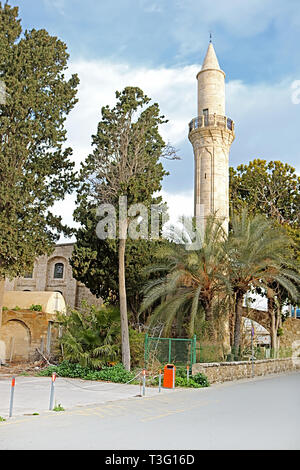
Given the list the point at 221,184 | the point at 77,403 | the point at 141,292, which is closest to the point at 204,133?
the point at 221,184

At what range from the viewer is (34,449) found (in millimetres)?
6277

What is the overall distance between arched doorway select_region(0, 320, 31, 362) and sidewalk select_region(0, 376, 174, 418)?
8.11m

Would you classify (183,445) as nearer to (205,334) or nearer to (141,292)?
(205,334)

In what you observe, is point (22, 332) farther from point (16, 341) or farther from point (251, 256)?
point (251, 256)

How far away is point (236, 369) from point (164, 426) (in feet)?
41.1

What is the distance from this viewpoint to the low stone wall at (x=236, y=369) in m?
17.2

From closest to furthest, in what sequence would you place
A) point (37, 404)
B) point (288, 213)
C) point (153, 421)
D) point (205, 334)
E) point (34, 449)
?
point (34, 449), point (153, 421), point (37, 404), point (205, 334), point (288, 213)

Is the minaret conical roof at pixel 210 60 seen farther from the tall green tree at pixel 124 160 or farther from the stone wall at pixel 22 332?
the stone wall at pixel 22 332

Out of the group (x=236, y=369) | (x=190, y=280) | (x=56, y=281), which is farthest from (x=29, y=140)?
(x=56, y=281)

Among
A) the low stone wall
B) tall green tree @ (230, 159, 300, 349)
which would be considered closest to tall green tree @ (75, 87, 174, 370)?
the low stone wall

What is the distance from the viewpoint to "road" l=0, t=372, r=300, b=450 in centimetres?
666

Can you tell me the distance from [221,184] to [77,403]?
19407 millimetres

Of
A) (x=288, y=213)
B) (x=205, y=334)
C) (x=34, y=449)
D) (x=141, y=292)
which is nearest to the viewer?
(x=34, y=449)

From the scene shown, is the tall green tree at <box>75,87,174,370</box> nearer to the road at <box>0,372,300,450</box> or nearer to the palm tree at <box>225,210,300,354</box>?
the palm tree at <box>225,210,300,354</box>
